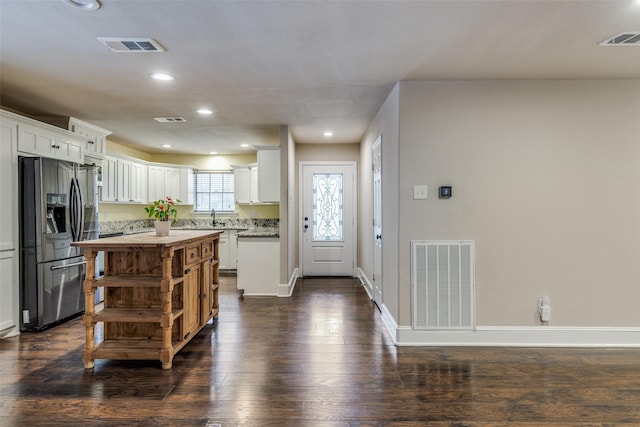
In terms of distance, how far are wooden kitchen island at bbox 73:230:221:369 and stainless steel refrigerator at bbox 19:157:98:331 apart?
771mm

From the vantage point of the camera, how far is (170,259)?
268 centimetres

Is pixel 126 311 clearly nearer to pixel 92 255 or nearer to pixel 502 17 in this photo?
pixel 92 255

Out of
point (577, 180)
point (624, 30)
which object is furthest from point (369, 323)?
point (624, 30)

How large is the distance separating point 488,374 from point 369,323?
138 centimetres

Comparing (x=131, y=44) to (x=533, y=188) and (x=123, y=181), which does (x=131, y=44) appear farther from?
(x=123, y=181)

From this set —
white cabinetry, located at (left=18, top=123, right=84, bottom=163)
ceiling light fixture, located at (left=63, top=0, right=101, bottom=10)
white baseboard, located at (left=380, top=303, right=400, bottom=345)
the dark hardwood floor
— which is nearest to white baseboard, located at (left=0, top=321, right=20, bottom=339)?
the dark hardwood floor

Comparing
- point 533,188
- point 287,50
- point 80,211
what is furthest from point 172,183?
point 533,188

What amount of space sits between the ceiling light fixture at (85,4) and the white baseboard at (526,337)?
3.30m

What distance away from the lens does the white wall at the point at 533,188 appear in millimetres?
3154

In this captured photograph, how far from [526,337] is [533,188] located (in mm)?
1373

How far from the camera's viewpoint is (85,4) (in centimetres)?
202

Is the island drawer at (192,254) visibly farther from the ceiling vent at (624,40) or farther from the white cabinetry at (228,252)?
the ceiling vent at (624,40)

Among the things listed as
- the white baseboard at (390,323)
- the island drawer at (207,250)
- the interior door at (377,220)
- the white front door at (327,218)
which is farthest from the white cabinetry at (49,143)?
the white baseboard at (390,323)

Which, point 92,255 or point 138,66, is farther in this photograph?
point 138,66
